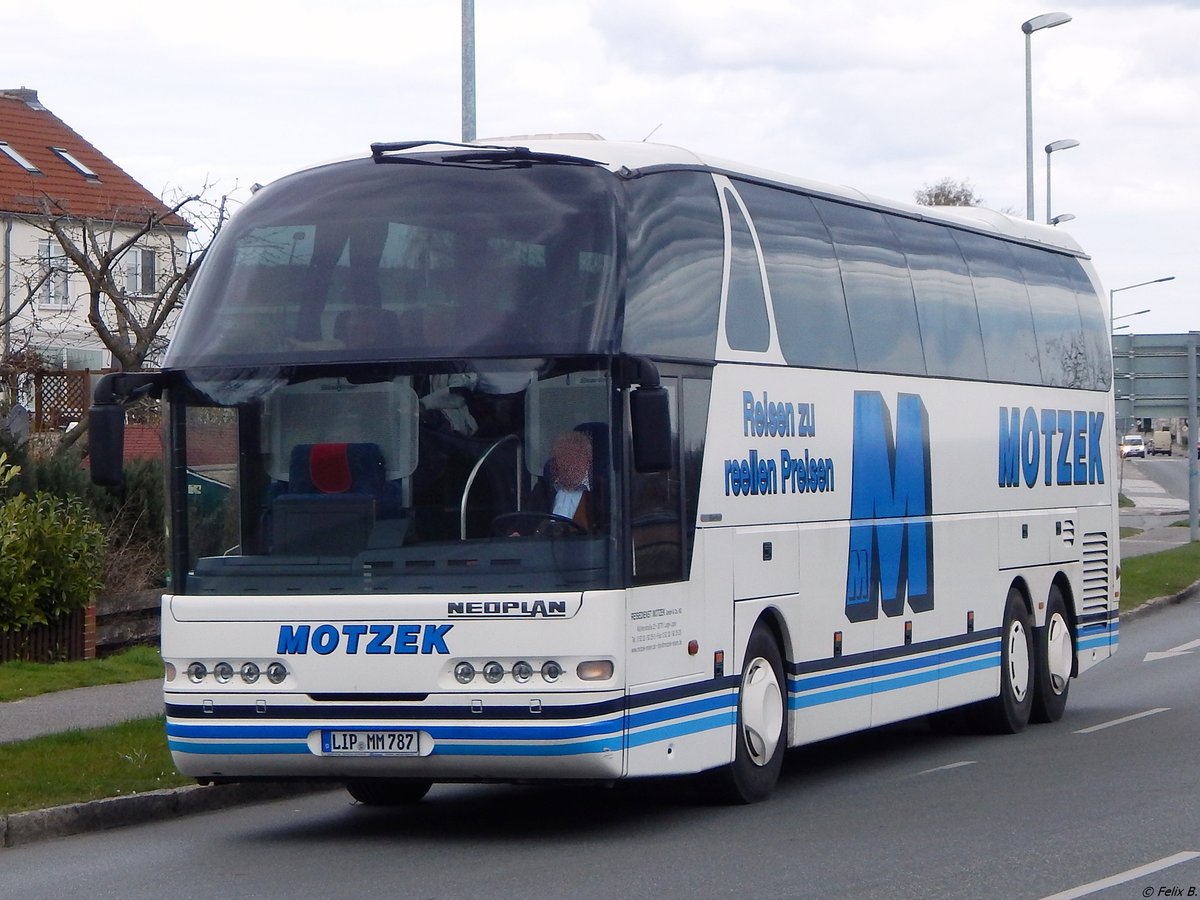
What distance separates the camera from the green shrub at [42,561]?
18.4 metres

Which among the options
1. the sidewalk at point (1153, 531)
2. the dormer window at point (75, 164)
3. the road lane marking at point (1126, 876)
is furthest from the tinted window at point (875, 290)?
the dormer window at point (75, 164)

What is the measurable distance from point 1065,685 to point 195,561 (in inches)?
348

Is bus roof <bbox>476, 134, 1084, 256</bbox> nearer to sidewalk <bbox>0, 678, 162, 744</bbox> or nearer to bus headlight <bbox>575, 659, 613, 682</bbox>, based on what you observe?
bus headlight <bbox>575, 659, 613, 682</bbox>

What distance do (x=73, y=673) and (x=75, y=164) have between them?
53726 mm

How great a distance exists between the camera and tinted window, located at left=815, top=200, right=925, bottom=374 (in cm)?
1361

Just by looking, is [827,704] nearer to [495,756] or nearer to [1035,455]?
[495,756]

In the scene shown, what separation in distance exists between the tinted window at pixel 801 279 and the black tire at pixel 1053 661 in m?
4.38

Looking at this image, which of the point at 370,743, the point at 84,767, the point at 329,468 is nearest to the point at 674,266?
the point at 329,468

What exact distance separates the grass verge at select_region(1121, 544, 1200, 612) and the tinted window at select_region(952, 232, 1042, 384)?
45.0ft

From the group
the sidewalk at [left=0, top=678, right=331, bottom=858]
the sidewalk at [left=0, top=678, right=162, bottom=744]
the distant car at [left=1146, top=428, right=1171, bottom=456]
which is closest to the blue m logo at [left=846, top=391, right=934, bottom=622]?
the sidewalk at [left=0, top=678, right=331, bottom=858]

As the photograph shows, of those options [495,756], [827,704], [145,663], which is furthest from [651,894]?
[145,663]

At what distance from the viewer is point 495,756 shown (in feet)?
33.6

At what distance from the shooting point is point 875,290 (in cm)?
1399

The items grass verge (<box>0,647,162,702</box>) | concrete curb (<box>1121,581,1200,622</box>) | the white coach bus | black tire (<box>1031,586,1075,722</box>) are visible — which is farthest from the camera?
concrete curb (<box>1121,581,1200,622</box>)
